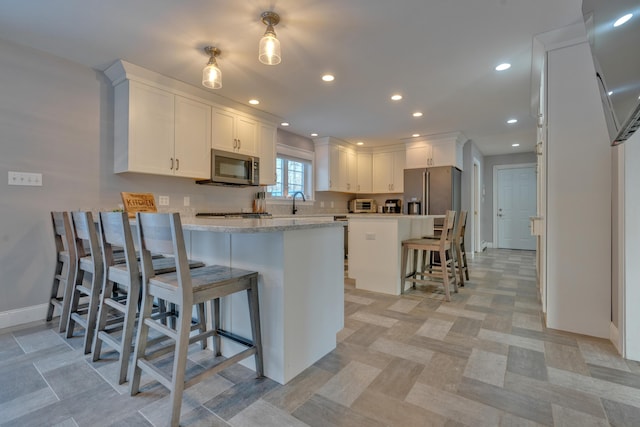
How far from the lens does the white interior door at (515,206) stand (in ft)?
23.0

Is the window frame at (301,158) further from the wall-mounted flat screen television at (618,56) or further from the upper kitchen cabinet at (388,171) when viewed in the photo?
the wall-mounted flat screen television at (618,56)

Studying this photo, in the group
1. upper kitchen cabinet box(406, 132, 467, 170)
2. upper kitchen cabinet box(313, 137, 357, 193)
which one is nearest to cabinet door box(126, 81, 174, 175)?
upper kitchen cabinet box(313, 137, 357, 193)

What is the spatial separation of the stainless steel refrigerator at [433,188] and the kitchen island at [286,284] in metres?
3.85

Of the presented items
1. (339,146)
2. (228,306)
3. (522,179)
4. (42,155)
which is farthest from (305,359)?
(522,179)

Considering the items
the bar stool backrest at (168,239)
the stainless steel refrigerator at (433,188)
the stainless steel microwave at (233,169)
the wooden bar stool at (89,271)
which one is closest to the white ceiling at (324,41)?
the stainless steel microwave at (233,169)

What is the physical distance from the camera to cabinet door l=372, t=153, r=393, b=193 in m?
6.36

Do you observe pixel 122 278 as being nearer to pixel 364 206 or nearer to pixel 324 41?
pixel 324 41

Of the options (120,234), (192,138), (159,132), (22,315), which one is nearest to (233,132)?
(192,138)

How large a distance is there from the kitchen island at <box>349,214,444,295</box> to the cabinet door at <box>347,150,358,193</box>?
109 inches

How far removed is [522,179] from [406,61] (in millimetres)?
5966

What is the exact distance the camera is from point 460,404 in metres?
1.45

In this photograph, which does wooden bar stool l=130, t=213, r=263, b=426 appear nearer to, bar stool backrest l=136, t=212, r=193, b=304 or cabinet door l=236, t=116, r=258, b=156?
bar stool backrest l=136, t=212, r=193, b=304

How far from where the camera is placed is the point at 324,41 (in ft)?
7.96

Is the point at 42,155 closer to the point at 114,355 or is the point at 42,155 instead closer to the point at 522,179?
the point at 114,355
